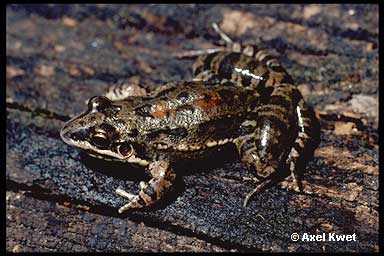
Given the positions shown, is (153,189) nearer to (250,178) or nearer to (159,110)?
(159,110)

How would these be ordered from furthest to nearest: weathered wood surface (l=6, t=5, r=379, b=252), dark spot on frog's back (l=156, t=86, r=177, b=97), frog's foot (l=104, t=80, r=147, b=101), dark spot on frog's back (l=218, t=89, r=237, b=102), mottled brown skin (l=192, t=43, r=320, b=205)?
frog's foot (l=104, t=80, r=147, b=101), dark spot on frog's back (l=156, t=86, r=177, b=97), dark spot on frog's back (l=218, t=89, r=237, b=102), mottled brown skin (l=192, t=43, r=320, b=205), weathered wood surface (l=6, t=5, r=379, b=252)

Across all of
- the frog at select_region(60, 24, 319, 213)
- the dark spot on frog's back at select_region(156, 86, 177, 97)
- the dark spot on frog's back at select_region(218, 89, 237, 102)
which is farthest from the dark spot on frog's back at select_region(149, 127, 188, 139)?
the dark spot on frog's back at select_region(218, 89, 237, 102)

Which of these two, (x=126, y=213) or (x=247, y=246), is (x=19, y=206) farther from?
(x=247, y=246)

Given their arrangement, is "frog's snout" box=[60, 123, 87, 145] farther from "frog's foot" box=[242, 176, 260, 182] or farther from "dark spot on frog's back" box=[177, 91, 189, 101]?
"frog's foot" box=[242, 176, 260, 182]

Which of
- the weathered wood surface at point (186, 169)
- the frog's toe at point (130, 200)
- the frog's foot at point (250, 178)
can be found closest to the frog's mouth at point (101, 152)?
the weathered wood surface at point (186, 169)

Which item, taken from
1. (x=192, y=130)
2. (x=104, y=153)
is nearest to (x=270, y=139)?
(x=192, y=130)

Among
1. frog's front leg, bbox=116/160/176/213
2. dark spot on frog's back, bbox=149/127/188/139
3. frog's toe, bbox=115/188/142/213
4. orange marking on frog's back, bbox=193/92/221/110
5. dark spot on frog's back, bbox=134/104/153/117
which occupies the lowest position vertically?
frog's toe, bbox=115/188/142/213

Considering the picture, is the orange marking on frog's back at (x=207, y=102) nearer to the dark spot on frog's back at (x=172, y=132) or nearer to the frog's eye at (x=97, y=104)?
the dark spot on frog's back at (x=172, y=132)
